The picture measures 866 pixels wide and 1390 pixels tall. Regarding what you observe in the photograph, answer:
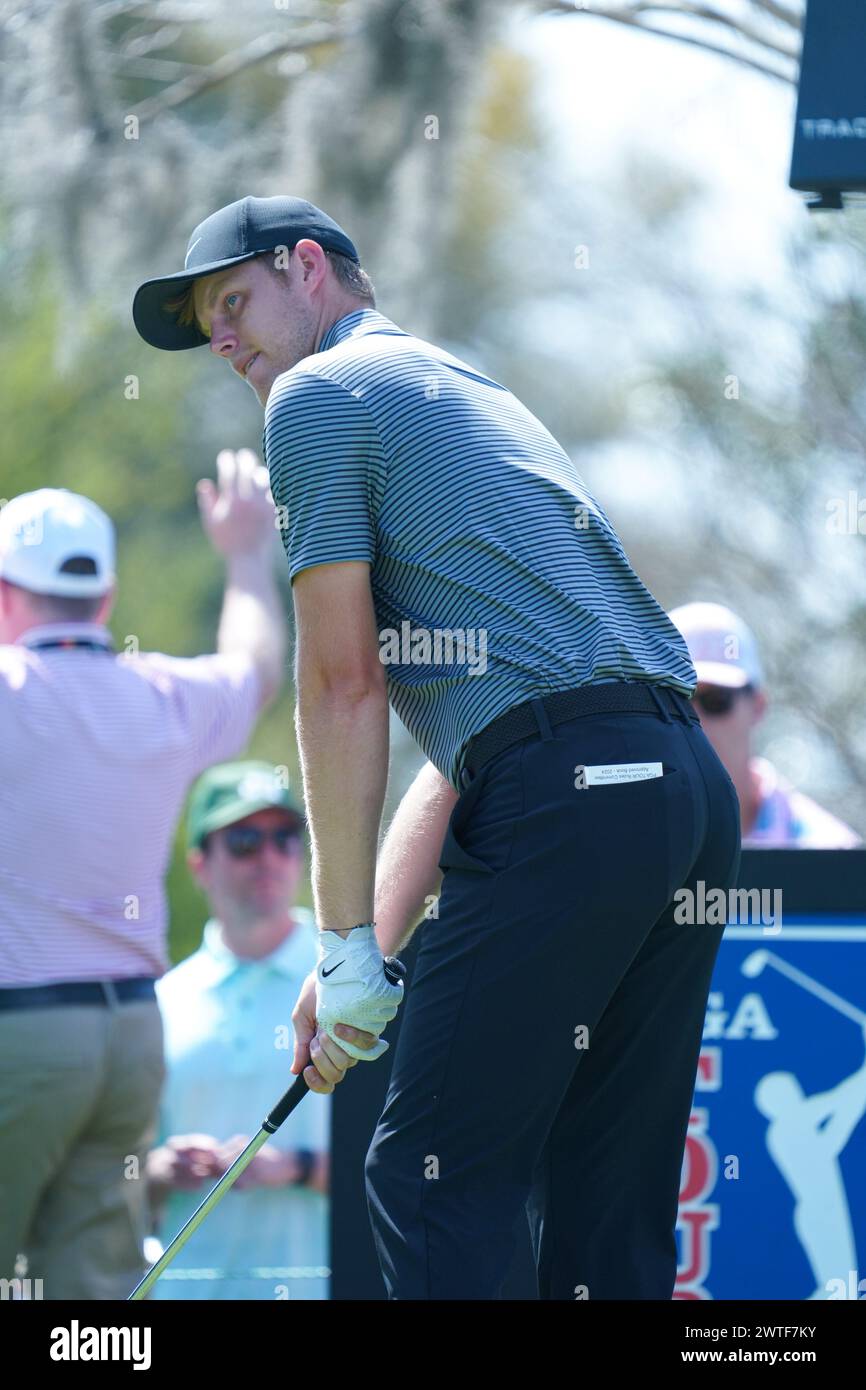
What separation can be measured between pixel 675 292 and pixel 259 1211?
975 centimetres

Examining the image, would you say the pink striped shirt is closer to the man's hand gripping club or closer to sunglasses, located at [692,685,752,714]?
sunglasses, located at [692,685,752,714]

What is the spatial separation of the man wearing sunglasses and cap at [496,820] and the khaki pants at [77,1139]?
1527mm

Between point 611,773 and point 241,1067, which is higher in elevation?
point 611,773

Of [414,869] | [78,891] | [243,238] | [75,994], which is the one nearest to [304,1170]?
[75,994]

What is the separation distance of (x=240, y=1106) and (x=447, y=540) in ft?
8.03

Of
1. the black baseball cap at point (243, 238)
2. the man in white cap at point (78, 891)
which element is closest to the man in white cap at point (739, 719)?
the man in white cap at point (78, 891)

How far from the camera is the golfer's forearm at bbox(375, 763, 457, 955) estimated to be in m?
3.22

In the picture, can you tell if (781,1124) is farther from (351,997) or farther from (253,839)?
(253,839)

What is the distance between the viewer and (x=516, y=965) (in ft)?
9.17

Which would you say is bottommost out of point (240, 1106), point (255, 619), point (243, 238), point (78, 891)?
point (240, 1106)

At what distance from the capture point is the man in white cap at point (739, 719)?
523 cm

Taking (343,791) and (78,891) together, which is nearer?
(343,791)

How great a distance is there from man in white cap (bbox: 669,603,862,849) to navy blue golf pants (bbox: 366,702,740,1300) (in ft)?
7.41
